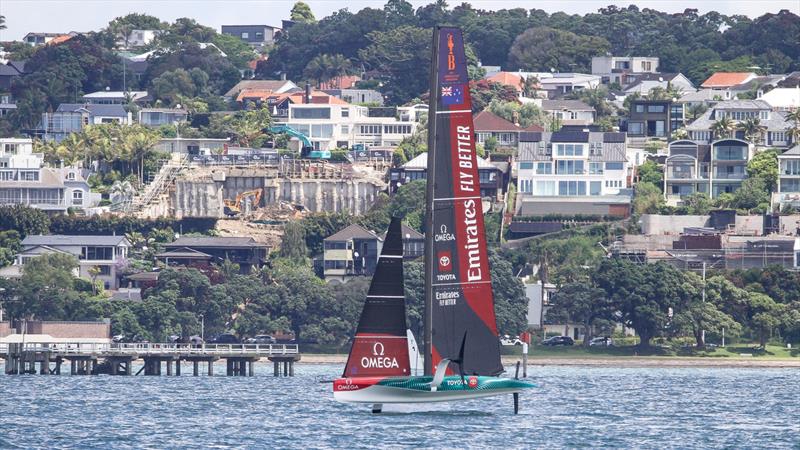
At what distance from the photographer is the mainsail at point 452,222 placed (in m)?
71.4

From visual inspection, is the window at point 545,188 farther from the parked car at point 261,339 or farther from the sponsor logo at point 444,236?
the sponsor logo at point 444,236

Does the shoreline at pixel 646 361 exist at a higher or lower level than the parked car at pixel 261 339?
lower

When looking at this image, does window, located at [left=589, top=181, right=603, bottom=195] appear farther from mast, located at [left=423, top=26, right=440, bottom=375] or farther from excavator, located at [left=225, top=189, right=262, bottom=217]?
mast, located at [left=423, top=26, right=440, bottom=375]

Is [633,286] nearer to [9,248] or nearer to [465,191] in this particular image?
[9,248]

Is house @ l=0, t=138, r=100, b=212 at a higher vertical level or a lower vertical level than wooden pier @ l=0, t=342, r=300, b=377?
higher

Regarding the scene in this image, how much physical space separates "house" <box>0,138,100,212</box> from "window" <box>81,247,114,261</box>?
17207mm

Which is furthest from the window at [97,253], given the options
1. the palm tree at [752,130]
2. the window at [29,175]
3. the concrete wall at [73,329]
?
the palm tree at [752,130]

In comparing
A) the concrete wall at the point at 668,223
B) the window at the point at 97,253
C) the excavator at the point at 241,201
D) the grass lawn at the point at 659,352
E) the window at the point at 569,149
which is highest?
the window at the point at 569,149

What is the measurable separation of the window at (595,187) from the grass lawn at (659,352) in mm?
41950

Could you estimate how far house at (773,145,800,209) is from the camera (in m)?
179

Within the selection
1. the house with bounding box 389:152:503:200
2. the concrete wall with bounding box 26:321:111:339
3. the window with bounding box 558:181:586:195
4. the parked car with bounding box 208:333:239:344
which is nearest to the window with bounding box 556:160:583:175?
the window with bounding box 558:181:586:195

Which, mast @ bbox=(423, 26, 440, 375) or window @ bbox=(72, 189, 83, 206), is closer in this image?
mast @ bbox=(423, 26, 440, 375)

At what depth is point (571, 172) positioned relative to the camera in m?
189

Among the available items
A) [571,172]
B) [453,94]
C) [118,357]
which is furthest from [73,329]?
[453,94]
